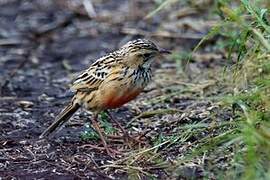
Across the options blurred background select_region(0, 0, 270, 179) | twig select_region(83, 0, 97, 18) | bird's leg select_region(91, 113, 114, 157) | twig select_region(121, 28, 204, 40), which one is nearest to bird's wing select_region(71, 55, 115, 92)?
bird's leg select_region(91, 113, 114, 157)

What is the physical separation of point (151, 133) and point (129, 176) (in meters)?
1.17

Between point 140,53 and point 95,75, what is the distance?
1.39 ft

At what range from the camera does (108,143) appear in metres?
6.36

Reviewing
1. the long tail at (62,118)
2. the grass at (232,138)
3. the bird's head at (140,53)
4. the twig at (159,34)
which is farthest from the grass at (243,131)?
the twig at (159,34)

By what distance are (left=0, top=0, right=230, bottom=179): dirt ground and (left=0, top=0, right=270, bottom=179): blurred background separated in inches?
0.5

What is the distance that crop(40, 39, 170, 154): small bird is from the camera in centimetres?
629

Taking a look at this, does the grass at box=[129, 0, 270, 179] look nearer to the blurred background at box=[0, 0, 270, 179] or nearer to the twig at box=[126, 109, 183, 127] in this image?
the blurred background at box=[0, 0, 270, 179]

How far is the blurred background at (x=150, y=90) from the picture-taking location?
215 inches

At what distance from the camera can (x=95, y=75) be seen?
21.5ft

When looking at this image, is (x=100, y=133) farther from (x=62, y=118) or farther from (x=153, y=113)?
(x=153, y=113)

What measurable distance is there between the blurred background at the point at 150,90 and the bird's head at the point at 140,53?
60 cm

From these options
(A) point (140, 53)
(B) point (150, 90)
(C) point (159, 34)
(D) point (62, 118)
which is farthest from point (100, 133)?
(C) point (159, 34)

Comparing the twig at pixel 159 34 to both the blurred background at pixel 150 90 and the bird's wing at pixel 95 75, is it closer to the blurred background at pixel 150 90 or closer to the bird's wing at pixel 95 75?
the blurred background at pixel 150 90

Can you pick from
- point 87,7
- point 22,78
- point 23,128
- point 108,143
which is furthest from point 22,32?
point 108,143
